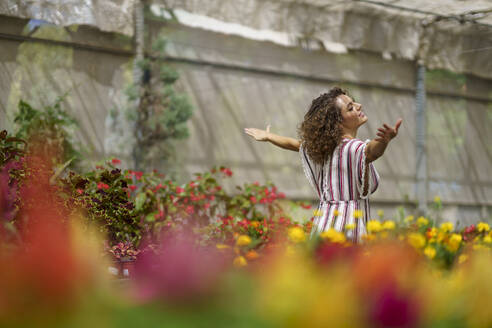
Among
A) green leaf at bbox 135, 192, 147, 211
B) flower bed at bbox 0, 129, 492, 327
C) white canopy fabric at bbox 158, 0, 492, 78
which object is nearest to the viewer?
flower bed at bbox 0, 129, 492, 327

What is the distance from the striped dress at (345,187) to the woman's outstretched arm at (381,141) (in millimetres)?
104

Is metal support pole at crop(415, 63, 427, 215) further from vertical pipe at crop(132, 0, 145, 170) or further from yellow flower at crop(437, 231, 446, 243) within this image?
yellow flower at crop(437, 231, 446, 243)

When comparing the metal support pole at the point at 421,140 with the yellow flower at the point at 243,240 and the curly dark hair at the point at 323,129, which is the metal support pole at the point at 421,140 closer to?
the curly dark hair at the point at 323,129

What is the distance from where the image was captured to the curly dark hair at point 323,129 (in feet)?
9.35

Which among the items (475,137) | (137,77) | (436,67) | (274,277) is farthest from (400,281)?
(475,137)

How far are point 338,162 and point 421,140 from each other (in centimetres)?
669

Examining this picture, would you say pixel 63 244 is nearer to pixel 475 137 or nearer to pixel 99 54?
pixel 99 54

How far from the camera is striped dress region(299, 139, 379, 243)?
274cm

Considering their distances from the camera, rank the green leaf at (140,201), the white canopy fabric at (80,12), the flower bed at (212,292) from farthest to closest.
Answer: the white canopy fabric at (80,12) < the green leaf at (140,201) < the flower bed at (212,292)

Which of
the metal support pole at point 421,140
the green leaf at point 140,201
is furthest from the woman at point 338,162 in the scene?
the metal support pole at point 421,140

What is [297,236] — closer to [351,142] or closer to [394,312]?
[394,312]

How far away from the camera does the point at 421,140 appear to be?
30.0 ft

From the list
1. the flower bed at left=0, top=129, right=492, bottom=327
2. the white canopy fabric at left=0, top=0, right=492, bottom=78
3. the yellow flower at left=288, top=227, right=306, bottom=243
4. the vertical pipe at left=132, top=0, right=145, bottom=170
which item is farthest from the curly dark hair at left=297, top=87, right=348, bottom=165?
the white canopy fabric at left=0, top=0, right=492, bottom=78

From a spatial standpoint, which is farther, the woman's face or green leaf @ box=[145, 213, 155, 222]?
green leaf @ box=[145, 213, 155, 222]
